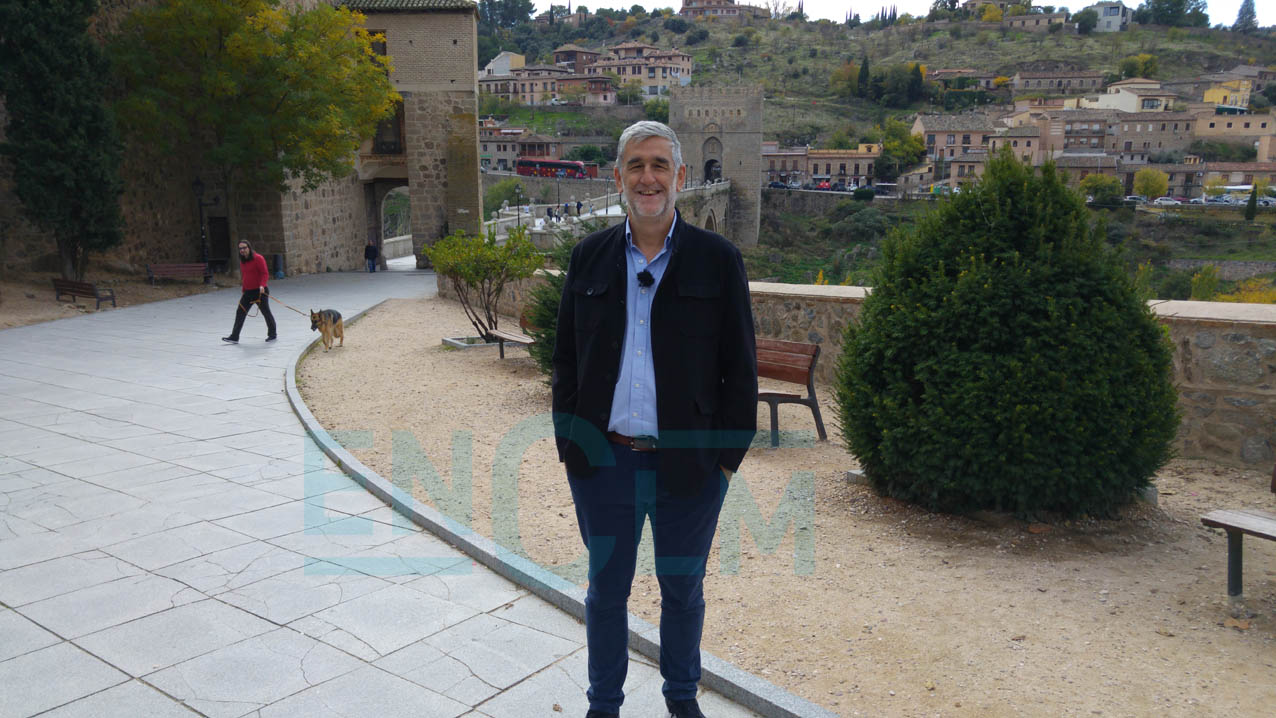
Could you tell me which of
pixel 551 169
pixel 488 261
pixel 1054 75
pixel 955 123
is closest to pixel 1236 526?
pixel 488 261

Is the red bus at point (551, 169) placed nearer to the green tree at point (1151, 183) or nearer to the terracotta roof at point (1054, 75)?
the green tree at point (1151, 183)

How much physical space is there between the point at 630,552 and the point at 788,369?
4175 millimetres

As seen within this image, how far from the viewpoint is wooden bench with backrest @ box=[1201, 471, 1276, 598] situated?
343cm

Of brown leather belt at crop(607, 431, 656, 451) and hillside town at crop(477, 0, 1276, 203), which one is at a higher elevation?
hillside town at crop(477, 0, 1276, 203)

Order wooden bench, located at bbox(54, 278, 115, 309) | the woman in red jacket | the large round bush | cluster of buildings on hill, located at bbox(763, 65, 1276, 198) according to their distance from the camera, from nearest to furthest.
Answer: the large round bush < the woman in red jacket < wooden bench, located at bbox(54, 278, 115, 309) < cluster of buildings on hill, located at bbox(763, 65, 1276, 198)

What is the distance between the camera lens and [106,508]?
492 cm

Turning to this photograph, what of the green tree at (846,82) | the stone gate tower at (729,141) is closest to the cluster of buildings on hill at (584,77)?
the green tree at (846,82)

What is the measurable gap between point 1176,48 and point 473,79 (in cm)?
14231

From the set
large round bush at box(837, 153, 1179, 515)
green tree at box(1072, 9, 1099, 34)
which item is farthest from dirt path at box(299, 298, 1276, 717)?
green tree at box(1072, 9, 1099, 34)

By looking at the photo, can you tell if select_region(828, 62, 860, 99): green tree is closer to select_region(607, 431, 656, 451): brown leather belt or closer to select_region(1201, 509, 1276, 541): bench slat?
select_region(1201, 509, 1276, 541): bench slat

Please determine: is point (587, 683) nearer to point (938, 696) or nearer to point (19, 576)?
point (938, 696)

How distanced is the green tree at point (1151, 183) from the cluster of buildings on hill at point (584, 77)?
6068cm

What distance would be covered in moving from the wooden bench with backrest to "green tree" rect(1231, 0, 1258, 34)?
7095 inches

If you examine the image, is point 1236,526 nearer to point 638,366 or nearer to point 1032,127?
point 638,366
